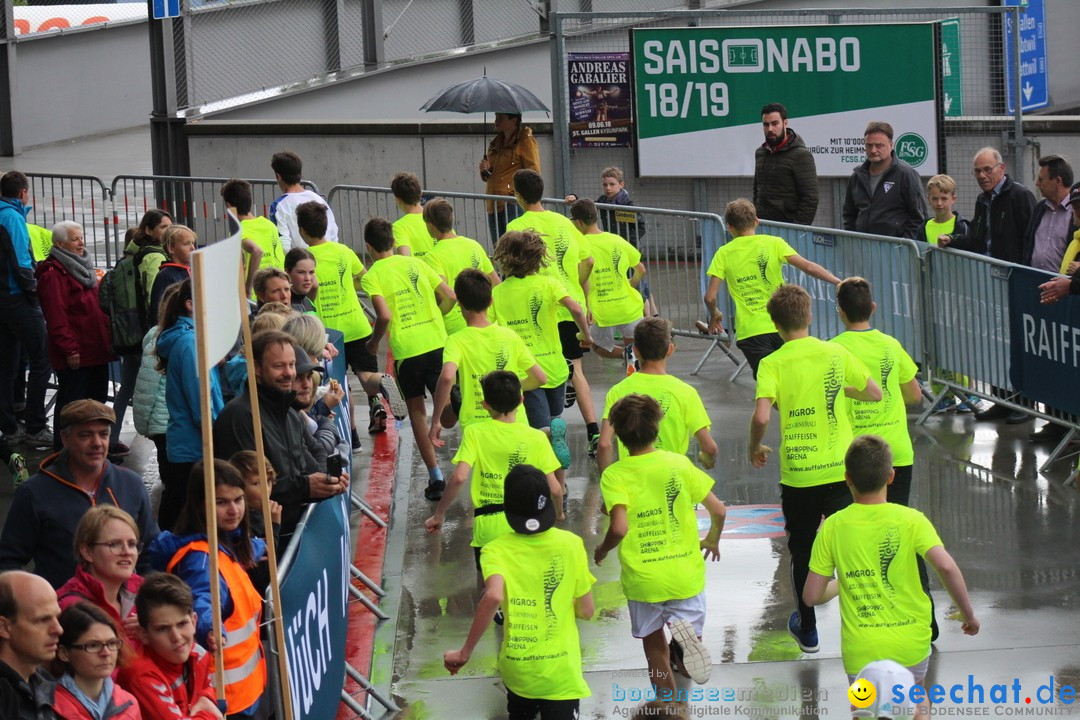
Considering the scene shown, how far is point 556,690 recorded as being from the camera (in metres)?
5.88

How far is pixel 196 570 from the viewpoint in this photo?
521cm

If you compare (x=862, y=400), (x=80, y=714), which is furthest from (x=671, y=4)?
(x=80, y=714)

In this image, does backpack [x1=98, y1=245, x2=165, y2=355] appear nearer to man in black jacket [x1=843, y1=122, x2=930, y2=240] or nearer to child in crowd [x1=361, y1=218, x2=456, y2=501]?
child in crowd [x1=361, y1=218, x2=456, y2=501]

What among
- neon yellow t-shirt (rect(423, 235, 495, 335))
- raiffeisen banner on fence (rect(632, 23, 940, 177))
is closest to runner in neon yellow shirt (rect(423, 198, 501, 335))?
neon yellow t-shirt (rect(423, 235, 495, 335))

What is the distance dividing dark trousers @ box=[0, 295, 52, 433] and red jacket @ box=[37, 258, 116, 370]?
0.45 metres

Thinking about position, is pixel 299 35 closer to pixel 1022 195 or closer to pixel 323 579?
pixel 1022 195

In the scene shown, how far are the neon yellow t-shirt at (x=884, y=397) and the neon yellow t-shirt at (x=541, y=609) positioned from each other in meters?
2.31

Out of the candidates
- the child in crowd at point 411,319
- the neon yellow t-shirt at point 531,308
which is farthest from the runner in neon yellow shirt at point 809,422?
the child in crowd at point 411,319

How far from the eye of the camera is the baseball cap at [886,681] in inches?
163

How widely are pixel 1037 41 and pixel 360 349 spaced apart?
14.2 metres

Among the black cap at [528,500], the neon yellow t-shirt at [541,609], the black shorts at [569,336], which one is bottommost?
the neon yellow t-shirt at [541,609]

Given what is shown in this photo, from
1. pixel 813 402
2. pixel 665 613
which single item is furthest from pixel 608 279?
pixel 665 613

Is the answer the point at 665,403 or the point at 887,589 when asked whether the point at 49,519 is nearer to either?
the point at 665,403

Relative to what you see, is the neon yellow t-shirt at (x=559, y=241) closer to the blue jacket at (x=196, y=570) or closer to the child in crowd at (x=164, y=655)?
the blue jacket at (x=196, y=570)
